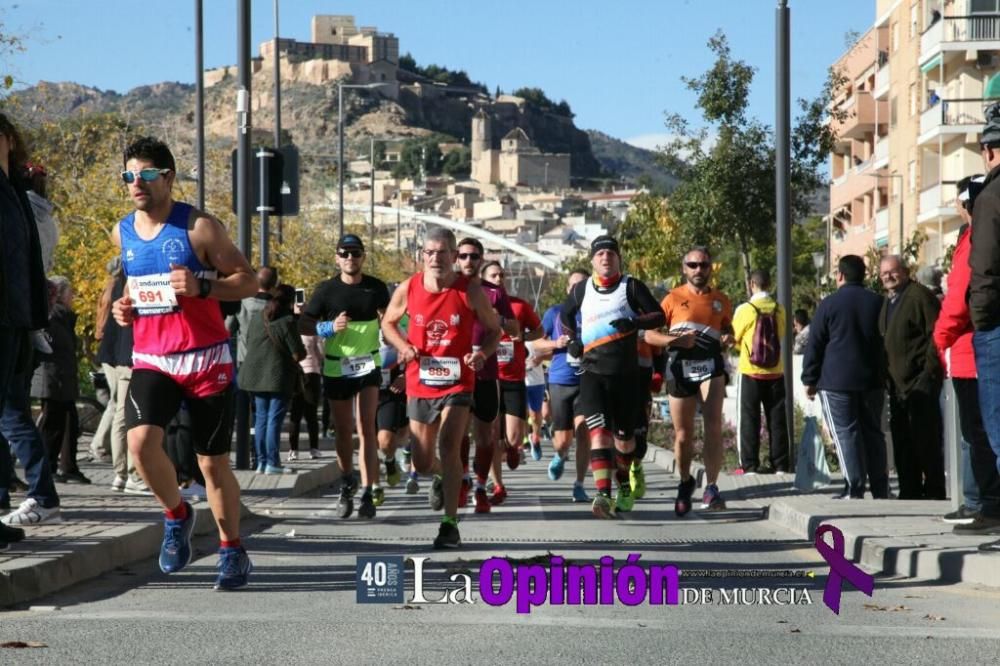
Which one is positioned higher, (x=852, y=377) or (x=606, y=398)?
(x=852, y=377)

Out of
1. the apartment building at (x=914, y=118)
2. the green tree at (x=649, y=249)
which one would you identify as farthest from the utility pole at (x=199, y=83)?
the green tree at (x=649, y=249)

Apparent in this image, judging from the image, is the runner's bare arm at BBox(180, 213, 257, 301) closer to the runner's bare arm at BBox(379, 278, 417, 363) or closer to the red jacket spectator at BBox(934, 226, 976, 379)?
the runner's bare arm at BBox(379, 278, 417, 363)

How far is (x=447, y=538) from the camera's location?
36.3 feet

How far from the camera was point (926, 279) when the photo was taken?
1495cm

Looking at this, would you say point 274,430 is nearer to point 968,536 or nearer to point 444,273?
point 444,273

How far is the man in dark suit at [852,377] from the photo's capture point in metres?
14.6

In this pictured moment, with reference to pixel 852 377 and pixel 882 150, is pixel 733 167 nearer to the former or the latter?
pixel 852 377

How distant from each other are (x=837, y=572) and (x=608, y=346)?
14.2ft

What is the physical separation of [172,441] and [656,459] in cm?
945

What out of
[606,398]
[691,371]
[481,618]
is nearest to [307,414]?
[691,371]

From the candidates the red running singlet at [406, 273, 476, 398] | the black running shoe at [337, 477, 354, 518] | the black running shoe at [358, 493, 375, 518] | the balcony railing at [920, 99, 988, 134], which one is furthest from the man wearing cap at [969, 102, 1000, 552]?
the balcony railing at [920, 99, 988, 134]

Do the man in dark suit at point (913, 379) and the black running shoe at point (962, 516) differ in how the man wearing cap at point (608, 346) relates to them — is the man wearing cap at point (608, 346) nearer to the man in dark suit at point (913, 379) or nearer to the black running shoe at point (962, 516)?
the man in dark suit at point (913, 379)

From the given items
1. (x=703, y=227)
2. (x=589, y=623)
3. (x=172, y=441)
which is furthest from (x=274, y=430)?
(x=703, y=227)

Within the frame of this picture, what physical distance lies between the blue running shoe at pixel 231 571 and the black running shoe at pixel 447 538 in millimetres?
2225
